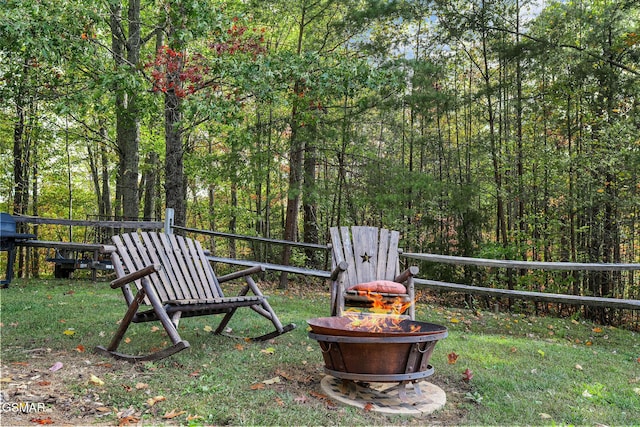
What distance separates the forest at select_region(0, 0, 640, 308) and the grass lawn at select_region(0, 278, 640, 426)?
334 centimetres

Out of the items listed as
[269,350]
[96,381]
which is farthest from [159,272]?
[96,381]

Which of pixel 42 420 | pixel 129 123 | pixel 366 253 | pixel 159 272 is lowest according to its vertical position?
pixel 42 420

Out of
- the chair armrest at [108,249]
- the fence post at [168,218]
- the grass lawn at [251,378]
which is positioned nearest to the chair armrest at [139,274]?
the chair armrest at [108,249]

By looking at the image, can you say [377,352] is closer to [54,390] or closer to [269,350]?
[269,350]

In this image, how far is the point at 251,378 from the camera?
297 cm

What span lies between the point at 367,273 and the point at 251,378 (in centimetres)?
196

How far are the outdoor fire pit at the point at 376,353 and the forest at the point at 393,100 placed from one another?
4.39 meters

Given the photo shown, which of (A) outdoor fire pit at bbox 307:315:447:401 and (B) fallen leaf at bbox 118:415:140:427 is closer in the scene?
(B) fallen leaf at bbox 118:415:140:427

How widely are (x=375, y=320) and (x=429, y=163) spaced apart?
31.7 ft

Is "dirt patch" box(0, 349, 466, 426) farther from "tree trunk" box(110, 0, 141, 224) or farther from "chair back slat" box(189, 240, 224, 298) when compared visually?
"tree trunk" box(110, 0, 141, 224)

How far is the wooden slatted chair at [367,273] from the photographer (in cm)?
397

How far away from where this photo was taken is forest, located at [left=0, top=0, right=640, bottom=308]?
6582mm

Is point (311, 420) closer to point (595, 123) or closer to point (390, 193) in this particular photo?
point (390, 193)

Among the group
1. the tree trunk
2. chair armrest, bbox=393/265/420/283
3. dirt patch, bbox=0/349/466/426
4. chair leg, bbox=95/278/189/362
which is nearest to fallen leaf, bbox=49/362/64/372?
dirt patch, bbox=0/349/466/426
